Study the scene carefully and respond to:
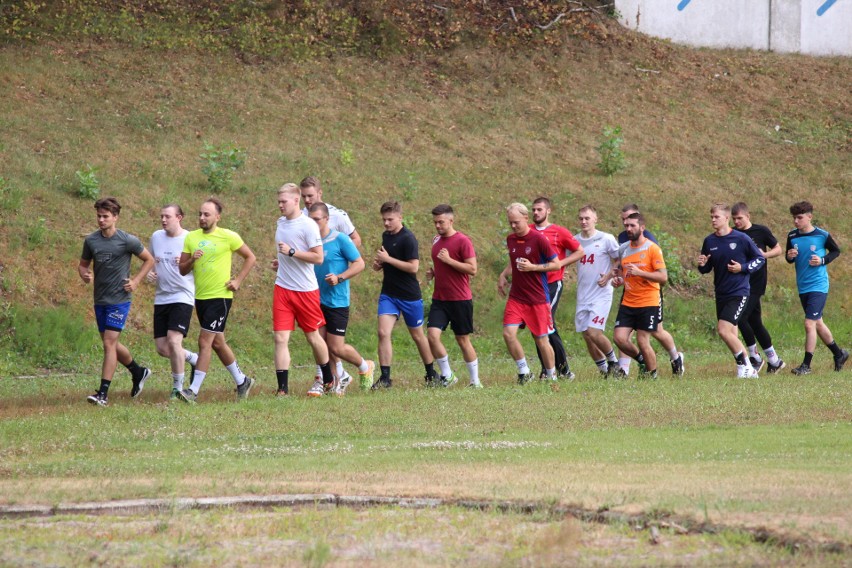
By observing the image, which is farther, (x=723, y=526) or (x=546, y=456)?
(x=546, y=456)

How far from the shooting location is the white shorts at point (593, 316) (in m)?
14.9

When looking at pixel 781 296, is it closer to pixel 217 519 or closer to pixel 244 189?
pixel 244 189

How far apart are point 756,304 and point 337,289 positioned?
225 inches

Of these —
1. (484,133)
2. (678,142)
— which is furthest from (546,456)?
(678,142)

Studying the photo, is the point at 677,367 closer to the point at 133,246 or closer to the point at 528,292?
the point at 528,292

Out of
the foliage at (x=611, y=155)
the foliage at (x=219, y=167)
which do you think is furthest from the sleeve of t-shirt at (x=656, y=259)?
the foliage at (x=611, y=155)

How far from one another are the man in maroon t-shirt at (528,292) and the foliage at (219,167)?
913 centimetres

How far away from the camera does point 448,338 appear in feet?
65.5

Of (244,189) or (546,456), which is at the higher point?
(244,189)

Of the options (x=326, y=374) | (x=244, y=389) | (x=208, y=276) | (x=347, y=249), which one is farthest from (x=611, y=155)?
(x=208, y=276)

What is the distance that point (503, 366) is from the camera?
17.6 m

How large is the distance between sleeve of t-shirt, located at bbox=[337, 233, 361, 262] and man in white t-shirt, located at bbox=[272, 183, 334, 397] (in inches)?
24.5

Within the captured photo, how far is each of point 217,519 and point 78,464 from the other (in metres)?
2.60

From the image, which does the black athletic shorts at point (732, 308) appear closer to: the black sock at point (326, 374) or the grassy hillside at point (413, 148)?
the black sock at point (326, 374)
